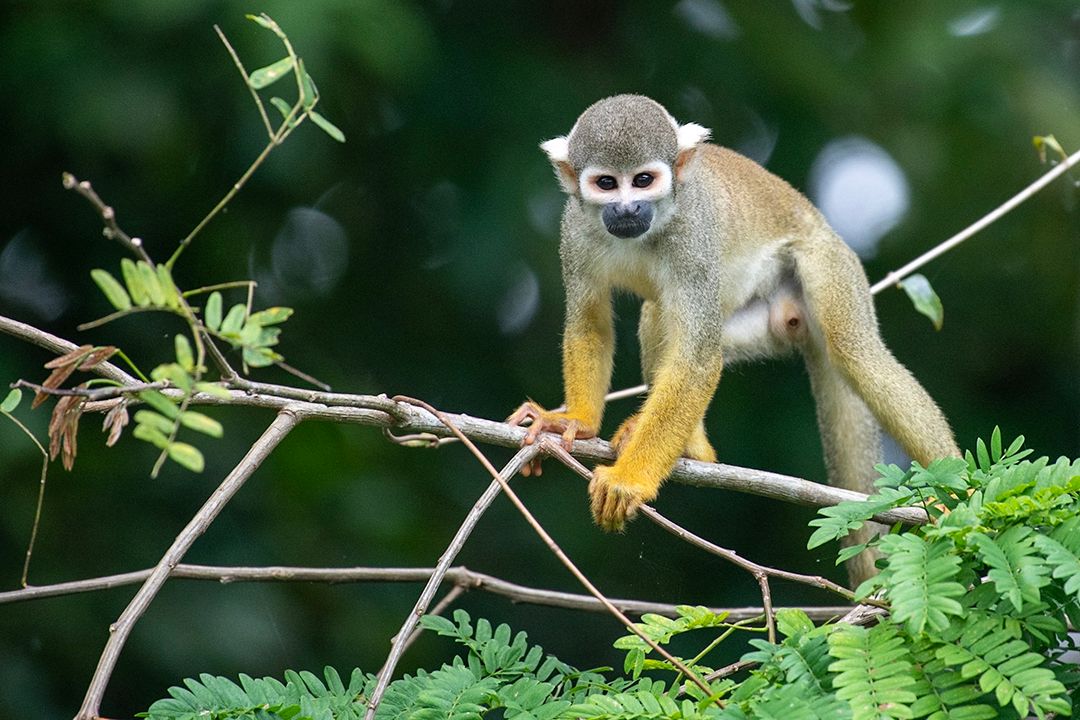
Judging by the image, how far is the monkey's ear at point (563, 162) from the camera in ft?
16.0

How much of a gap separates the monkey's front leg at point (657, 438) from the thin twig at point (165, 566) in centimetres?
153

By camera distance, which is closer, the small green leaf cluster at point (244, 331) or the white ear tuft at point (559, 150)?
the small green leaf cluster at point (244, 331)

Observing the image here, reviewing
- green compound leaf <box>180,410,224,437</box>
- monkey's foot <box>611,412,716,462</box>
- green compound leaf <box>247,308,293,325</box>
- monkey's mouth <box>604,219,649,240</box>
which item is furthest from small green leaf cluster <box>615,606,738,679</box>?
monkey's mouth <box>604,219,649,240</box>

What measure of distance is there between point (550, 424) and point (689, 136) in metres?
1.35

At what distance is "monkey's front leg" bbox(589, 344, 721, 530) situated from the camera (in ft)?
14.0

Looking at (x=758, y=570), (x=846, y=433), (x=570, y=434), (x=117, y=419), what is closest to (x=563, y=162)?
(x=570, y=434)

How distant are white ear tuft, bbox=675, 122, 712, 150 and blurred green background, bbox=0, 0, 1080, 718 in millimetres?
2178

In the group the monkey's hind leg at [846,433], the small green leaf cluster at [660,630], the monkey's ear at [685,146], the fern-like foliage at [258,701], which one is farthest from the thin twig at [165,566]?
the monkey's hind leg at [846,433]

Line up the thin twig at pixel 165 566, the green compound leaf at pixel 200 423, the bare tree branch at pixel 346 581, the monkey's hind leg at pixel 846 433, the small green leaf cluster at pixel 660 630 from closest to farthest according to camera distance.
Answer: the green compound leaf at pixel 200 423 → the thin twig at pixel 165 566 → the small green leaf cluster at pixel 660 630 → the bare tree branch at pixel 346 581 → the monkey's hind leg at pixel 846 433

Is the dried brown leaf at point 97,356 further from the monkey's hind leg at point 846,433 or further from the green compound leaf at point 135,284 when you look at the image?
the monkey's hind leg at point 846,433

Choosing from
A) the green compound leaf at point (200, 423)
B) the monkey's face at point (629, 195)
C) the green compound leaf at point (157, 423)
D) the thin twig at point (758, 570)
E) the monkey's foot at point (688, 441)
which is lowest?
the monkey's foot at point (688, 441)

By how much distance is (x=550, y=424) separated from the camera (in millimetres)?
4449

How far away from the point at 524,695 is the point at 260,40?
416 cm

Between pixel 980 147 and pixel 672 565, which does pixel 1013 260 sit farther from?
pixel 672 565
